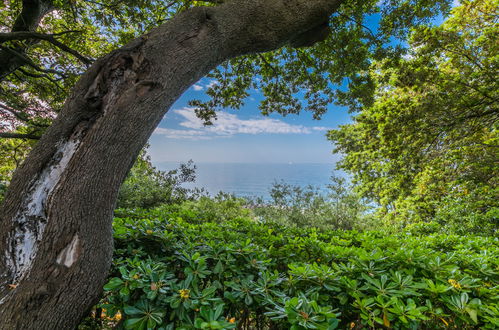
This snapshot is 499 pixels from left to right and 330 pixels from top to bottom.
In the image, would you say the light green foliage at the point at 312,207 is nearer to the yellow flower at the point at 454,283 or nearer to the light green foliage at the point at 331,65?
the light green foliage at the point at 331,65

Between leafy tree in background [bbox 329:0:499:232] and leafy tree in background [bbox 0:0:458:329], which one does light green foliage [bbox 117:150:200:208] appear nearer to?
leafy tree in background [bbox 0:0:458:329]

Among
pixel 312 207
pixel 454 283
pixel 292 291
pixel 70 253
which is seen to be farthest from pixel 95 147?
pixel 312 207

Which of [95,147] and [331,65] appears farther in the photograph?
[331,65]

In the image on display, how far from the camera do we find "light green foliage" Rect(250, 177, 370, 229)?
359 inches

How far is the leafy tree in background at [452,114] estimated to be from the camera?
5.04 m

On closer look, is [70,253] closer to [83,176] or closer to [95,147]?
[83,176]

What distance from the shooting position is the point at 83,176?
136cm

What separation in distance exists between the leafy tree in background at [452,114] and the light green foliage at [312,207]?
3.32 m

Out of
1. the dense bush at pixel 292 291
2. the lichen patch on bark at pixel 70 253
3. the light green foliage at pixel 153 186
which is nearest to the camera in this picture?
the dense bush at pixel 292 291

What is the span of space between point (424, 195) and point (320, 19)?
7.95 meters

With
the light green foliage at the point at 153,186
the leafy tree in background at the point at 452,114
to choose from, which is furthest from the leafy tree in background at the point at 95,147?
the light green foliage at the point at 153,186

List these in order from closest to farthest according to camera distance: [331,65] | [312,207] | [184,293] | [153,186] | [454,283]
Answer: [184,293] → [454,283] → [331,65] → [153,186] → [312,207]

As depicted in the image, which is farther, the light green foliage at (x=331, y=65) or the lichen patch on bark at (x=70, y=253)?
the light green foliage at (x=331, y=65)

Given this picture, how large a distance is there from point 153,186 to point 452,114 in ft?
34.4
